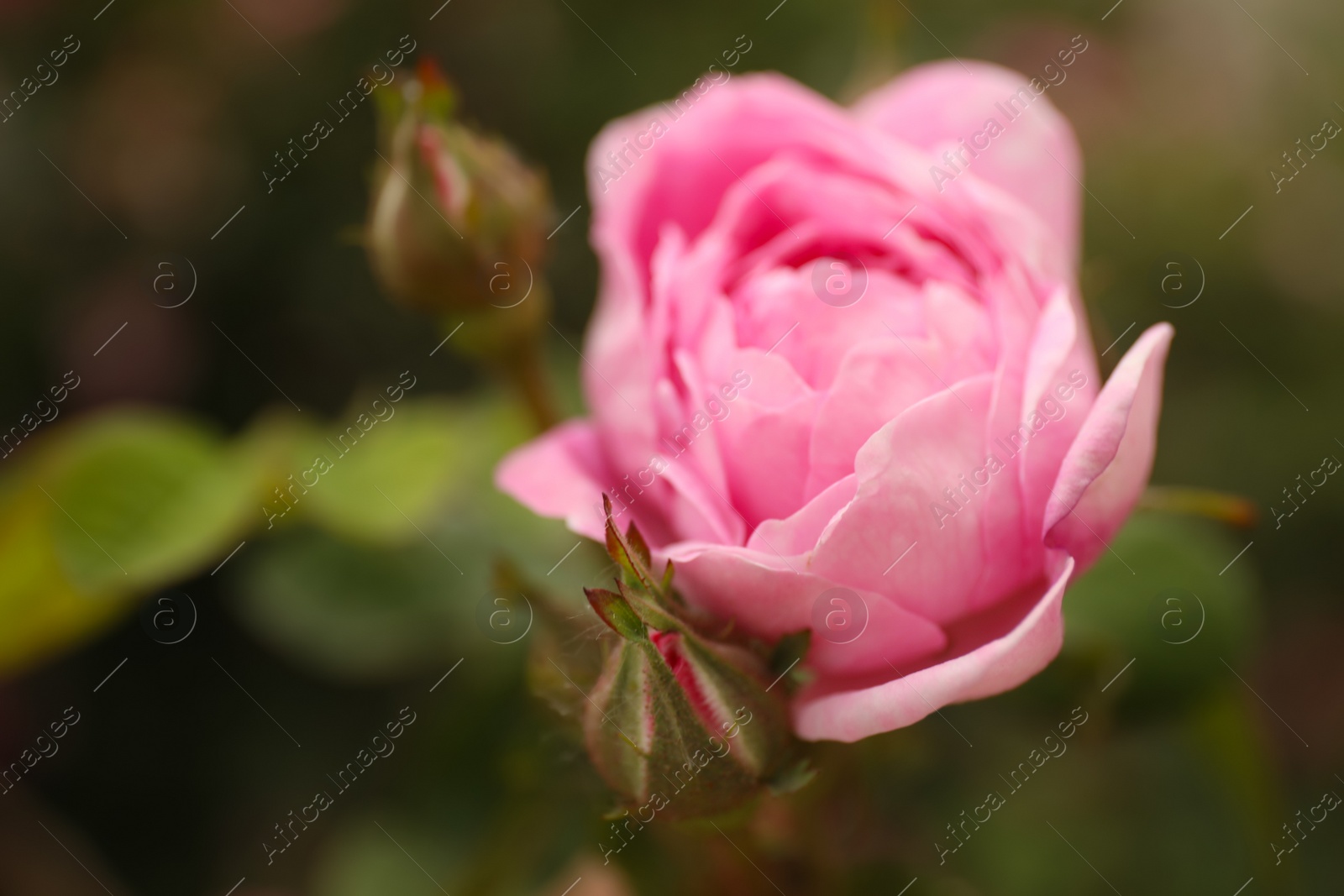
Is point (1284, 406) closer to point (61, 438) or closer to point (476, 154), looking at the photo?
point (476, 154)

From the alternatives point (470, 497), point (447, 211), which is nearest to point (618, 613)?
point (447, 211)

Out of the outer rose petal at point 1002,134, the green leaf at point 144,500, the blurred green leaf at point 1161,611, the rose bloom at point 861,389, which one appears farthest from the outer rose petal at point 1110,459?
the green leaf at point 144,500

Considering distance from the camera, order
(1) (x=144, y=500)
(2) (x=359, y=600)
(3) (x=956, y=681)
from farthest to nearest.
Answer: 1. (2) (x=359, y=600)
2. (1) (x=144, y=500)
3. (3) (x=956, y=681)

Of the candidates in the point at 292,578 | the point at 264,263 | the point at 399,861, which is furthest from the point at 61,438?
the point at 399,861

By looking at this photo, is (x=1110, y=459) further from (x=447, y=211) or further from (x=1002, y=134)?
(x=447, y=211)

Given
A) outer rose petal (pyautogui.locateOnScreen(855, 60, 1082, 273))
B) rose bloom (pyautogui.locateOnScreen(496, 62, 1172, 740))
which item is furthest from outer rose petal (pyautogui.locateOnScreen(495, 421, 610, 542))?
outer rose petal (pyautogui.locateOnScreen(855, 60, 1082, 273))

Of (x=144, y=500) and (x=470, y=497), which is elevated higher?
(x=144, y=500)

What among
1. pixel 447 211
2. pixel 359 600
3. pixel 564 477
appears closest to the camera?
pixel 564 477
